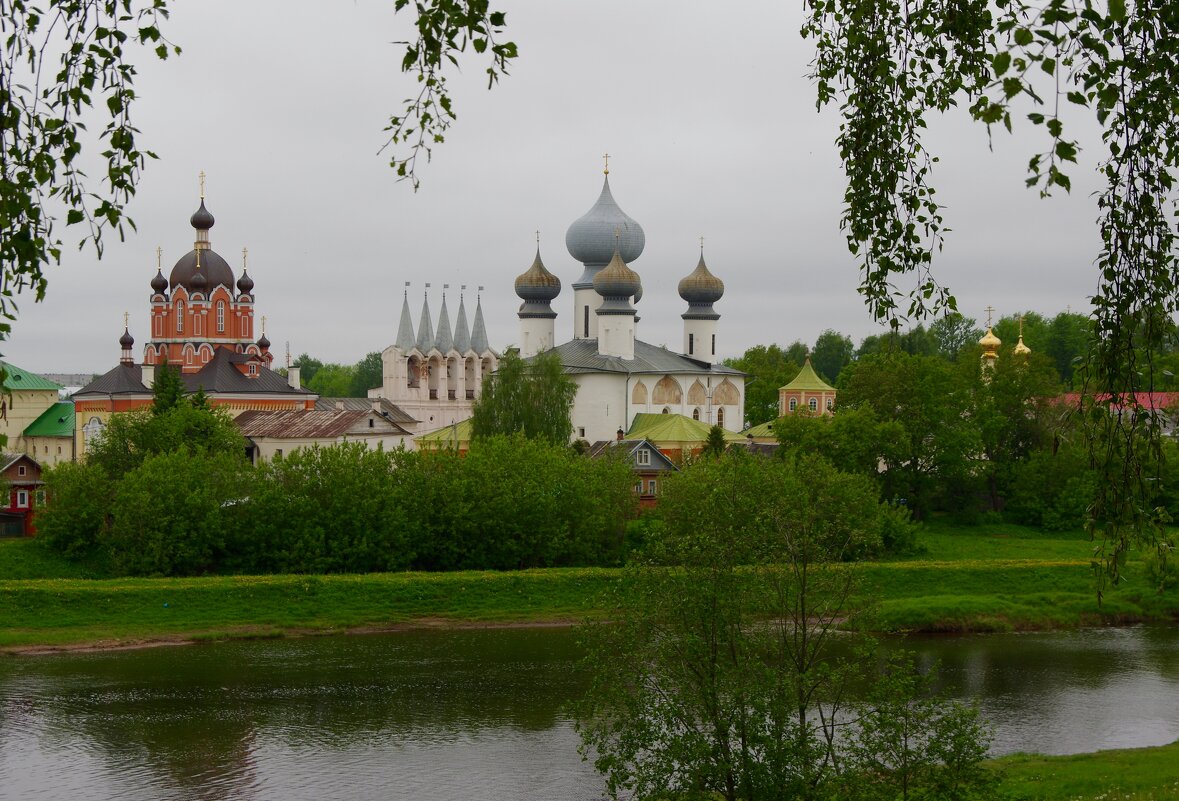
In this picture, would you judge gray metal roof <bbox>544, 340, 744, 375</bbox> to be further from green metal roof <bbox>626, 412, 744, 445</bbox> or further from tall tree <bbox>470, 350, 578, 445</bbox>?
tall tree <bbox>470, 350, 578, 445</bbox>

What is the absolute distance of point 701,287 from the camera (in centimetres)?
5506

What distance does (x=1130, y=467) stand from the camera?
6.80m

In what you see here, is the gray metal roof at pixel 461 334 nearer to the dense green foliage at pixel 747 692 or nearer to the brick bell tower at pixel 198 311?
the brick bell tower at pixel 198 311

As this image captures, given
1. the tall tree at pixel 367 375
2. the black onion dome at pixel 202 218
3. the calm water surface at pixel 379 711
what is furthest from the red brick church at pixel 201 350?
the tall tree at pixel 367 375

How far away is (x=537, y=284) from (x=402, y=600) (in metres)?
27.6

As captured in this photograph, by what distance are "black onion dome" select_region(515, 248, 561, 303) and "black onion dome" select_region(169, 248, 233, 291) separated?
11.0 m

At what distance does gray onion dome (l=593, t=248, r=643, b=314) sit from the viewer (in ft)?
168

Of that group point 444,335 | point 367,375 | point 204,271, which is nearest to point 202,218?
point 204,271

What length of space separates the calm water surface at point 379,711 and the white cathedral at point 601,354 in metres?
23.6

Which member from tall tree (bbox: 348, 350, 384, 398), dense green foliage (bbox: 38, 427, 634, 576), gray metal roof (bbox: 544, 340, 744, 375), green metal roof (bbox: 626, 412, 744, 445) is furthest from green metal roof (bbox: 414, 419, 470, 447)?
tall tree (bbox: 348, 350, 384, 398)

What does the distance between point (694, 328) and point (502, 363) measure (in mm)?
11251

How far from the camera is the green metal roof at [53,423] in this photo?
51656mm

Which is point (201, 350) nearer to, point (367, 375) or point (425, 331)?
point (425, 331)

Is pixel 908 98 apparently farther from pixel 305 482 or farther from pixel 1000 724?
pixel 305 482
